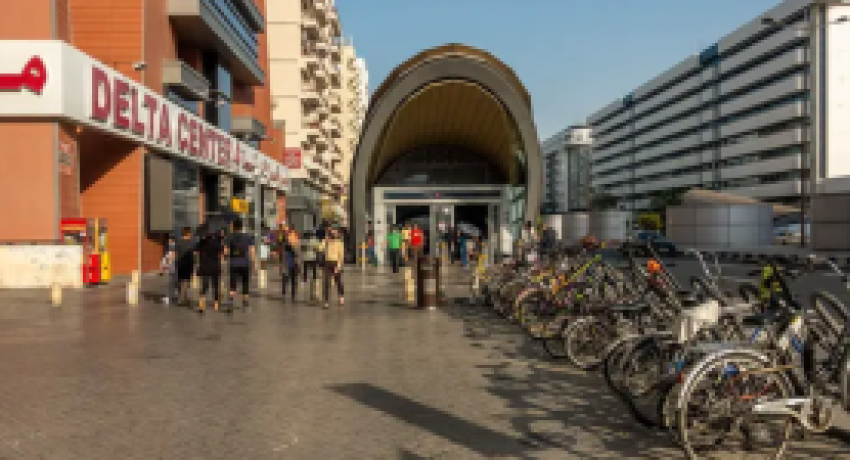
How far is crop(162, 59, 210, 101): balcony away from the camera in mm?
28016

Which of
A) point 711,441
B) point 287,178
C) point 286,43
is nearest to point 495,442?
point 711,441

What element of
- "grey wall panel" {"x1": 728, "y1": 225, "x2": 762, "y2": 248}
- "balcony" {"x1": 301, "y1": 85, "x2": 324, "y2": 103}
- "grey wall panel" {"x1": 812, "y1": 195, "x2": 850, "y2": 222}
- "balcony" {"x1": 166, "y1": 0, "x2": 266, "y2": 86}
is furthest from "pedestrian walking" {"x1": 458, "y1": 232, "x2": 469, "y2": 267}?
"balcony" {"x1": 301, "y1": 85, "x2": 324, "y2": 103}

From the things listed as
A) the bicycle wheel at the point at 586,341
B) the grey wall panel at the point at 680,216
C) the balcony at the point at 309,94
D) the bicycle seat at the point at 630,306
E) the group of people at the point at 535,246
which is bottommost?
the bicycle wheel at the point at 586,341

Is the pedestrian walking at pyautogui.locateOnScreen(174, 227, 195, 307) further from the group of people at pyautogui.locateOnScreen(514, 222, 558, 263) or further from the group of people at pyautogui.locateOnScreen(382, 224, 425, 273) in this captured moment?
the group of people at pyautogui.locateOnScreen(382, 224, 425, 273)

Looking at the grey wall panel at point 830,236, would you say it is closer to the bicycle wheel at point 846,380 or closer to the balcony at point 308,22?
the bicycle wheel at point 846,380

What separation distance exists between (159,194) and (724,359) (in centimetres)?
2413

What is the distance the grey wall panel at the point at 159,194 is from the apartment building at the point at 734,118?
133ft

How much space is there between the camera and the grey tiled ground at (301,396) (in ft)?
17.3

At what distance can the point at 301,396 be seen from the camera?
6.88 meters

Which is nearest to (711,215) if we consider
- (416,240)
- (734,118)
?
(416,240)

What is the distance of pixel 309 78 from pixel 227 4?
2904cm

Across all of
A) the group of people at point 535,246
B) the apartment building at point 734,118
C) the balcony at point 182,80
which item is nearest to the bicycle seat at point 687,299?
the group of people at point 535,246

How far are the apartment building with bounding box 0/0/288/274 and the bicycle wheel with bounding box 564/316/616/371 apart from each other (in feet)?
52.0

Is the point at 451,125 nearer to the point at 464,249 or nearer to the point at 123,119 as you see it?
the point at 464,249
